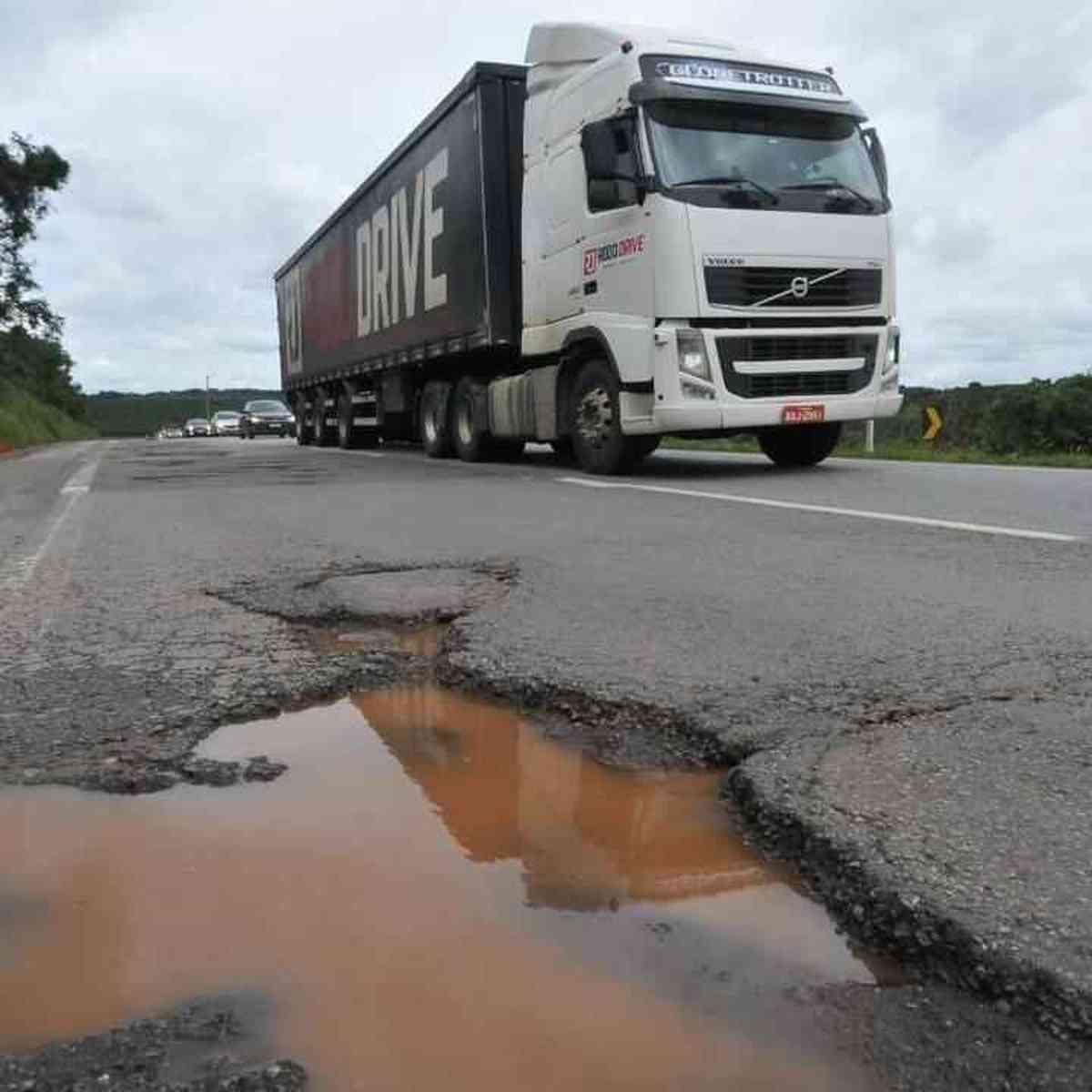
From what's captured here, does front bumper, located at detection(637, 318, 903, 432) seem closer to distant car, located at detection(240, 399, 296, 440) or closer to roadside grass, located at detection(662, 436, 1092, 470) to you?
roadside grass, located at detection(662, 436, 1092, 470)

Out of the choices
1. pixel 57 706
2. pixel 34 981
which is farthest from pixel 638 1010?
pixel 57 706

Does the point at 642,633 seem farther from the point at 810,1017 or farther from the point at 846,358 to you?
the point at 846,358

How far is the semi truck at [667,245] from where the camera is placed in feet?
28.4

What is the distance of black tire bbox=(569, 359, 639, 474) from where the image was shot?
31.3 feet

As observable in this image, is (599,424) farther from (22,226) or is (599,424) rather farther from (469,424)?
(22,226)

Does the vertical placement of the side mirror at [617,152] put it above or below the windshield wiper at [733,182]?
above

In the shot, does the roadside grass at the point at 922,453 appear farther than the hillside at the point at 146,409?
No

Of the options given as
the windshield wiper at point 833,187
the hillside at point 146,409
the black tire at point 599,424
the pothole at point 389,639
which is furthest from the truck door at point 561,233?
the hillside at point 146,409

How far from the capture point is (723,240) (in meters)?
8.56

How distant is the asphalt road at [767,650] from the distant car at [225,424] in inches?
1645

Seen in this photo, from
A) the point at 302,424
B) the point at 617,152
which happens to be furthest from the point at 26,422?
the point at 617,152

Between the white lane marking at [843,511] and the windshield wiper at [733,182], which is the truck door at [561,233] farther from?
the white lane marking at [843,511]

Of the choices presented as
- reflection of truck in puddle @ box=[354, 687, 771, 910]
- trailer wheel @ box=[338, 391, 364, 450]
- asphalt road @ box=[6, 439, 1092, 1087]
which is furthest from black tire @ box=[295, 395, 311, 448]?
reflection of truck in puddle @ box=[354, 687, 771, 910]

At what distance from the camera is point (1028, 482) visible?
8.49 m
